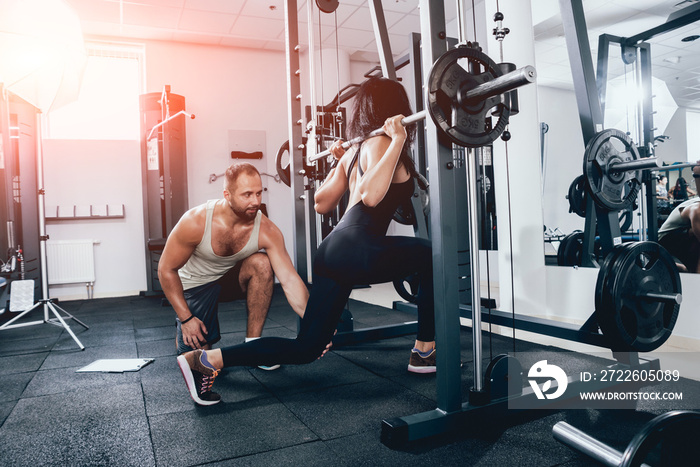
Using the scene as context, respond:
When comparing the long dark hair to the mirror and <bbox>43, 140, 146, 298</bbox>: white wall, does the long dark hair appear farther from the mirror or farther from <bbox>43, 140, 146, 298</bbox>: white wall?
<bbox>43, 140, 146, 298</bbox>: white wall

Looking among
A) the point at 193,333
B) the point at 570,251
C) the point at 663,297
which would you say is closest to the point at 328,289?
the point at 193,333

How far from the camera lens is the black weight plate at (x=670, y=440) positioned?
85 cm

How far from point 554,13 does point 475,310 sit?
147 inches

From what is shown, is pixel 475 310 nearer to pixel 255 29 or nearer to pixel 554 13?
pixel 554 13

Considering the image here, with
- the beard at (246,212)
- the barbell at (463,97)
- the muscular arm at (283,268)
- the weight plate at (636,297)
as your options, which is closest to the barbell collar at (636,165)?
the weight plate at (636,297)

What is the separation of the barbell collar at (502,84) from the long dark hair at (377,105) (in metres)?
0.45

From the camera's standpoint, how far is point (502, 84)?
4.24 feet

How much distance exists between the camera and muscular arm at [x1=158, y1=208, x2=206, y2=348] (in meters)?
1.95

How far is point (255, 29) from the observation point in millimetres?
5242

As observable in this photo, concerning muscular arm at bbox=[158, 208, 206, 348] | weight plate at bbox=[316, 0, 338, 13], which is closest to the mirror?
weight plate at bbox=[316, 0, 338, 13]

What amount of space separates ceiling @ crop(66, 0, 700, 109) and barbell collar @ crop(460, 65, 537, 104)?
10.9ft

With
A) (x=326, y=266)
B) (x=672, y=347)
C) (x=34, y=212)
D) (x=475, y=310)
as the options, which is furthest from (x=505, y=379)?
(x=34, y=212)

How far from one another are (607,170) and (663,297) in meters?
0.53

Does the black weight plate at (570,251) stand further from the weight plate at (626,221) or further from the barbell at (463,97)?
the barbell at (463,97)
